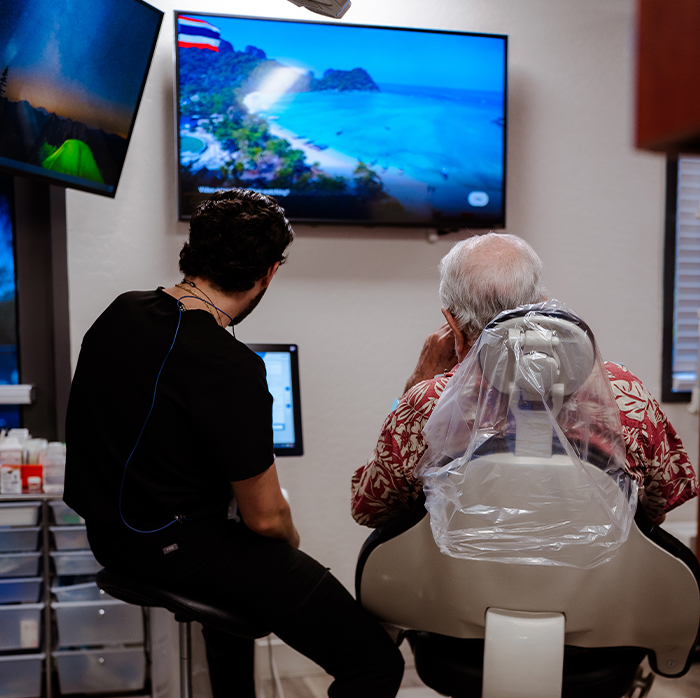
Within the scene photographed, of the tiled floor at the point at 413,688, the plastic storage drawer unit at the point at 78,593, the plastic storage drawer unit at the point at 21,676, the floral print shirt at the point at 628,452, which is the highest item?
the floral print shirt at the point at 628,452

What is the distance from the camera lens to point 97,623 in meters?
1.97

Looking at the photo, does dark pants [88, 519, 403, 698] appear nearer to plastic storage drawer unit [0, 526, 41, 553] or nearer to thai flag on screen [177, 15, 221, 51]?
plastic storage drawer unit [0, 526, 41, 553]

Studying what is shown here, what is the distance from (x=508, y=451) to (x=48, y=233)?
1.95 metres

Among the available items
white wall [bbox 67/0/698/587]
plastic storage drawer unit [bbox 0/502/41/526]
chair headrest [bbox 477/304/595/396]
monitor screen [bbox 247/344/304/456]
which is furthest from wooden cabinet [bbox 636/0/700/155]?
white wall [bbox 67/0/698/587]

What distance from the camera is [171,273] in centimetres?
235

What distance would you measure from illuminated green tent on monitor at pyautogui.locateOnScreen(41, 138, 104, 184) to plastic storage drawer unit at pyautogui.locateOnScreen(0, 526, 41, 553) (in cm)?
106

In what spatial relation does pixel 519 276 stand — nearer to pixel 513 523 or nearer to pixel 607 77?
pixel 513 523

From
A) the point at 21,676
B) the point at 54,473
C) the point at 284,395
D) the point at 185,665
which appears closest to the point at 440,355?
the point at 284,395

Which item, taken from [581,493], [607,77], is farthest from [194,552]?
[607,77]

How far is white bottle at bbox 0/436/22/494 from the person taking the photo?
75.7 inches

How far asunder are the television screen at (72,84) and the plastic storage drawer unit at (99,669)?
4.60 ft

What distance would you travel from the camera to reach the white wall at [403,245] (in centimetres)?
232

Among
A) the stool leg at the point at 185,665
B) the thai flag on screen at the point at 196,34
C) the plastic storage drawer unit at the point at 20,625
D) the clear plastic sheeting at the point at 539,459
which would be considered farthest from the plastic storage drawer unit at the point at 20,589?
the thai flag on screen at the point at 196,34

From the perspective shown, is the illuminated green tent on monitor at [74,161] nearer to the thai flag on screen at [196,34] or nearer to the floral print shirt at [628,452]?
the thai flag on screen at [196,34]
